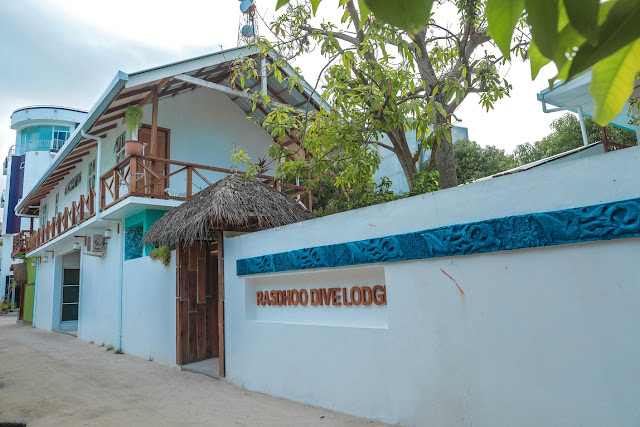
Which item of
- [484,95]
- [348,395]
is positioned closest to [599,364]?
[348,395]

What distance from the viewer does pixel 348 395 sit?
15.0 ft

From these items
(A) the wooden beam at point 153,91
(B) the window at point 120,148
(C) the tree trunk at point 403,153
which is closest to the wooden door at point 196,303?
(C) the tree trunk at point 403,153

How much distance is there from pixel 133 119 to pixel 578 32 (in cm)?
1038

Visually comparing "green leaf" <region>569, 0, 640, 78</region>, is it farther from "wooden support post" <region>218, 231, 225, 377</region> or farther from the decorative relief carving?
"wooden support post" <region>218, 231, 225, 377</region>

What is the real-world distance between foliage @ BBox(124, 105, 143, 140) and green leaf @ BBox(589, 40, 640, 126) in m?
10.2

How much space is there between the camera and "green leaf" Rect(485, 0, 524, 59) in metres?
0.61

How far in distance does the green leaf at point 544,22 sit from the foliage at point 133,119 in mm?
10224

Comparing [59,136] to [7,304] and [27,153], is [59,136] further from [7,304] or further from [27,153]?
[7,304]

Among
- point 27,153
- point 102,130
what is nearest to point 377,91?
point 102,130

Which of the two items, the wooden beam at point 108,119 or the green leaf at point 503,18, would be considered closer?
the green leaf at point 503,18

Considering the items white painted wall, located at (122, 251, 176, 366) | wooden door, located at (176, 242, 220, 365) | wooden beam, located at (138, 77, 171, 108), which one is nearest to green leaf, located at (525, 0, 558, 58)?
wooden door, located at (176, 242, 220, 365)

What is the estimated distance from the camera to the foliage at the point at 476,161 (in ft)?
51.9

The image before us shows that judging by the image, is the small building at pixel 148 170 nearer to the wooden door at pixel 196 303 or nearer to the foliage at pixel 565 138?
the wooden door at pixel 196 303

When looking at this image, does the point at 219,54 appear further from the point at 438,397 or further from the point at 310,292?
the point at 438,397
